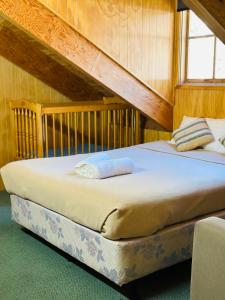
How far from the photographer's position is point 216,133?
3.65 meters

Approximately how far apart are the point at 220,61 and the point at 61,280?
2.66 metres

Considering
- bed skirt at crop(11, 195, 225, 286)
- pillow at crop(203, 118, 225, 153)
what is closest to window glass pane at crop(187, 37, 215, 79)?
pillow at crop(203, 118, 225, 153)

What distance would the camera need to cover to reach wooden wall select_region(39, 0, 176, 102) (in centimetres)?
326

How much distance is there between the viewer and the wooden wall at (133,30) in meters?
3.26

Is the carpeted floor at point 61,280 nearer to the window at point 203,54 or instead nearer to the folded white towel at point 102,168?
the folded white towel at point 102,168

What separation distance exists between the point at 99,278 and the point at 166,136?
2.29 meters

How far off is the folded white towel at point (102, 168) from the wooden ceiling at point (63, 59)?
104cm

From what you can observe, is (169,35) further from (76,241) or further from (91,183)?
(76,241)

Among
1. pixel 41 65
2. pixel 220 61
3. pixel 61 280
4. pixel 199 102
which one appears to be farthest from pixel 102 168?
pixel 41 65

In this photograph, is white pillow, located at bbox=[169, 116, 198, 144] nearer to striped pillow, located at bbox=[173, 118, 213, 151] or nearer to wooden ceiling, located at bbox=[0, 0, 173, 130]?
striped pillow, located at bbox=[173, 118, 213, 151]

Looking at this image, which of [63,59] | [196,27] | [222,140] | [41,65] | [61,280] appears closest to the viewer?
[61,280]

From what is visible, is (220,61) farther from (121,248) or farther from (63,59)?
(121,248)

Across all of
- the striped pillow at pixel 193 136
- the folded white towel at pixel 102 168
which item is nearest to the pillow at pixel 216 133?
the striped pillow at pixel 193 136

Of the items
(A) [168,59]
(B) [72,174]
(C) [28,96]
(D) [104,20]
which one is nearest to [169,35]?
(A) [168,59]
